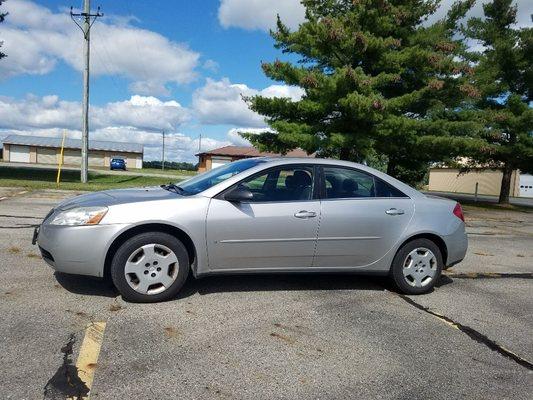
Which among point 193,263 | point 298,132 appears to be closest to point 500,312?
point 193,263

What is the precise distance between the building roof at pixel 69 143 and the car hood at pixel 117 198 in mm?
73567

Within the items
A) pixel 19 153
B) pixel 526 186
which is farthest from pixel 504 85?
pixel 19 153

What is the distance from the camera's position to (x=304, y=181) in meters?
5.35

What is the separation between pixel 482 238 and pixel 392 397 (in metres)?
8.98

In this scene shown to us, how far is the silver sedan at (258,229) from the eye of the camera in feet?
15.2

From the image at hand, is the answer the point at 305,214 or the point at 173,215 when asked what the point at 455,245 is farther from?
the point at 173,215

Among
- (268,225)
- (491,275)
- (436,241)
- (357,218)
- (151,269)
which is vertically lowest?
(491,275)

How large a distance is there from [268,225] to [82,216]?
1770 millimetres

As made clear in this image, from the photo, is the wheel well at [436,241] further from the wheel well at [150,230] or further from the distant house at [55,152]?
the distant house at [55,152]

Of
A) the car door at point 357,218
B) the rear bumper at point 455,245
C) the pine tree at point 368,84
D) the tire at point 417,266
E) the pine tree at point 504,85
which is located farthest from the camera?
the pine tree at point 504,85

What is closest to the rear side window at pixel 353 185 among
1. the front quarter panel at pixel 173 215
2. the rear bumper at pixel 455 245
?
the rear bumper at pixel 455 245

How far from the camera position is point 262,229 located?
496 centimetres

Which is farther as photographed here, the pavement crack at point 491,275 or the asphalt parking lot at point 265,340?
the pavement crack at point 491,275

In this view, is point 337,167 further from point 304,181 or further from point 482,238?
point 482,238
